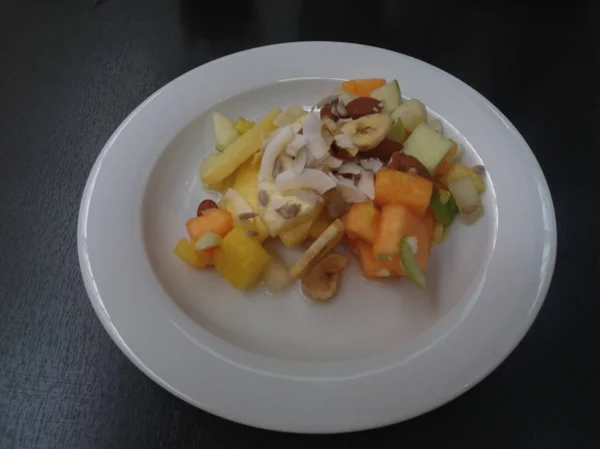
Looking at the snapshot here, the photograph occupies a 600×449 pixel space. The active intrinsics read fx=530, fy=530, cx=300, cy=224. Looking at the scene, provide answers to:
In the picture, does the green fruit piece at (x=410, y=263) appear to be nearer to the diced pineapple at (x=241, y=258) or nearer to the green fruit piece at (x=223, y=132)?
the diced pineapple at (x=241, y=258)

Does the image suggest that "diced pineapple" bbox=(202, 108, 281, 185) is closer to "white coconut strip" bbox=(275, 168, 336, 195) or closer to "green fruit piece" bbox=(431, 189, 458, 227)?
"white coconut strip" bbox=(275, 168, 336, 195)

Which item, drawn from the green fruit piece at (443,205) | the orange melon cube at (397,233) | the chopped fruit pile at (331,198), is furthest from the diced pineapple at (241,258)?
the green fruit piece at (443,205)

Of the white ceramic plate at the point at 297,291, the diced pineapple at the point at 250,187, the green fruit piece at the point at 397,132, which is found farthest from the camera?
the green fruit piece at the point at 397,132

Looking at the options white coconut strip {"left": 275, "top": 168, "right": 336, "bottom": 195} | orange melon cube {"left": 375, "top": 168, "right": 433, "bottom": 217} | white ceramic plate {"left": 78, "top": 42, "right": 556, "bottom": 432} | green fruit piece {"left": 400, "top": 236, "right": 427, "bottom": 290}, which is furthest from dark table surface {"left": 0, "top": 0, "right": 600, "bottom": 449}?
white coconut strip {"left": 275, "top": 168, "right": 336, "bottom": 195}

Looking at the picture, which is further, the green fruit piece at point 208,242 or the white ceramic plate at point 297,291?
the green fruit piece at point 208,242

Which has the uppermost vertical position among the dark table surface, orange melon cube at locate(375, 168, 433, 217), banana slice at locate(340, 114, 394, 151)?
banana slice at locate(340, 114, 394, 151)

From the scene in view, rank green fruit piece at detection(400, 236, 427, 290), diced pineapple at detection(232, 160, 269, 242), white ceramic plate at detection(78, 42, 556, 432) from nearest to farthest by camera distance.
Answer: white ceramic plate at detection(78, 42, 556, 432)
green fruit piece at detection(400, 236, 427, 290)
diced pineapple at detection(232, 160, 269, 242)

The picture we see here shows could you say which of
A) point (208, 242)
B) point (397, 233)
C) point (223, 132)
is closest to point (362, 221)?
point (397, 233)

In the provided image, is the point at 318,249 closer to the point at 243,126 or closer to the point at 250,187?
the point at 250,187
